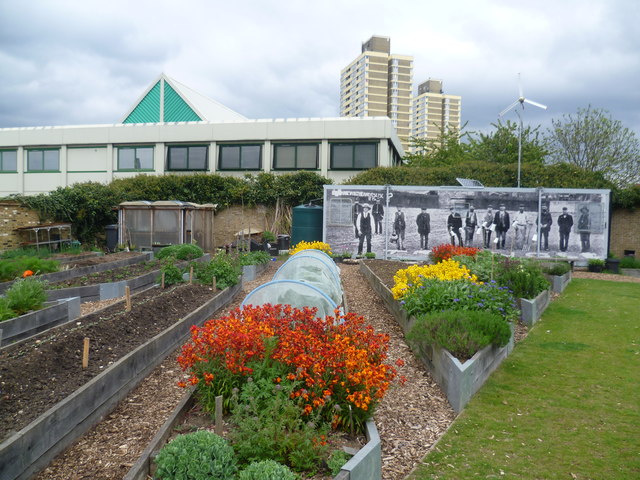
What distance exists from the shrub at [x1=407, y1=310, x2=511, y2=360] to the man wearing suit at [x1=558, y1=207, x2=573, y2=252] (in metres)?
13.9

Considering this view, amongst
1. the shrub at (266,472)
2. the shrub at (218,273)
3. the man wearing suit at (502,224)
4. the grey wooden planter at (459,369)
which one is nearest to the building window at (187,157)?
the man wearing suit at (502,224)

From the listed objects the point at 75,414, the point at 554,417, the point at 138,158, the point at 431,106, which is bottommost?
the point at 554,417

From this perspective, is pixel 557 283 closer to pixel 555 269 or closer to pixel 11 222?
pixel 555 269

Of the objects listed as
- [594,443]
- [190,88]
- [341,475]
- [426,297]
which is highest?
[190,88]

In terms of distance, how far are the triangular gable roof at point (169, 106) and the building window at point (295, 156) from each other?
275 inches

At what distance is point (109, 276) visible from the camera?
1141 centimetres

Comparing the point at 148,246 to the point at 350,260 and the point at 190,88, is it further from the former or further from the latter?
the point at 190,88

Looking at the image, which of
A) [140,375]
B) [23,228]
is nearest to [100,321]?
[140,375]

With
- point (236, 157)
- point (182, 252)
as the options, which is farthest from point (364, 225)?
point (236, 157)

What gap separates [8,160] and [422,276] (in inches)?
1254

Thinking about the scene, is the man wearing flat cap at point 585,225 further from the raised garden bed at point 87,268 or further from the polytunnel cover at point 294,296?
the raised garden bed at point 87,268

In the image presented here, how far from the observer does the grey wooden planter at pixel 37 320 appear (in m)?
6.82

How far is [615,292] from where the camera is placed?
13242mm

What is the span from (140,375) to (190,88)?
1209 inches
